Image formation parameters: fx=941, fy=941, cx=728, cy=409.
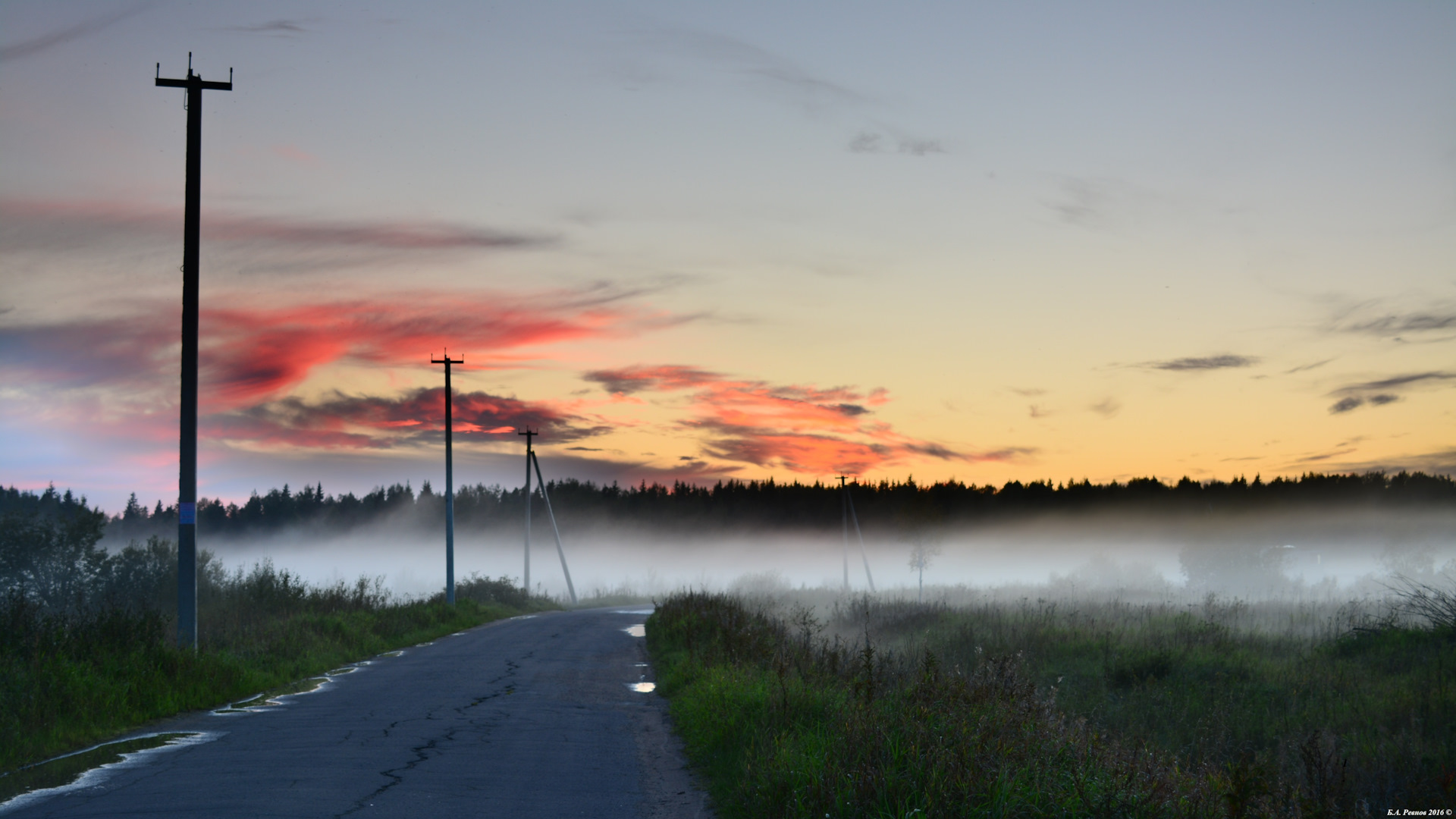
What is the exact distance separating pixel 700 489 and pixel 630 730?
172 meters

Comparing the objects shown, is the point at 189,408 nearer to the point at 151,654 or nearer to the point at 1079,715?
the point at 151,654

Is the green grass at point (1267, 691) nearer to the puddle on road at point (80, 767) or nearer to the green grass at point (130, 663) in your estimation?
the puddle on road at point (80, 767)

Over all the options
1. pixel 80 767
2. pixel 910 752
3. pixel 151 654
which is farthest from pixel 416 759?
pixel 151 654

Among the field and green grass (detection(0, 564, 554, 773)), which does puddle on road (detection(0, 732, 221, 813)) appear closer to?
green grass (detection(0, 564, 554, 773))

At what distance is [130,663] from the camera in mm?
13336

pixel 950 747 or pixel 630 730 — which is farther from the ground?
pixel 950 747

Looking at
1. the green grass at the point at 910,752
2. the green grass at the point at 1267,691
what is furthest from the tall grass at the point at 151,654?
the green grass at the point at 1267,691

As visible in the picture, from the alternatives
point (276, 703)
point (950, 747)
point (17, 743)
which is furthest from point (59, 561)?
point (950, 747)

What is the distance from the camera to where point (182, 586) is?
603 inches

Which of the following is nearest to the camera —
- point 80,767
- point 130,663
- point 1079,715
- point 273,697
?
point 80,767

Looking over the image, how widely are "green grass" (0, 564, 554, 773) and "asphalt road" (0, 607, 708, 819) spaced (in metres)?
0.85

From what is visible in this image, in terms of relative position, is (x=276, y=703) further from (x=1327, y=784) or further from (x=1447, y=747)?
(x=1447, y=747)

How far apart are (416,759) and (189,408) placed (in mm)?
9434

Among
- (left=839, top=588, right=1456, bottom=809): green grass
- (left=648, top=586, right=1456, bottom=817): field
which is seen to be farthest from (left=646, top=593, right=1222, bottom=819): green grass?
(left=839, top=588, right=1456, bottom=809): green grass
